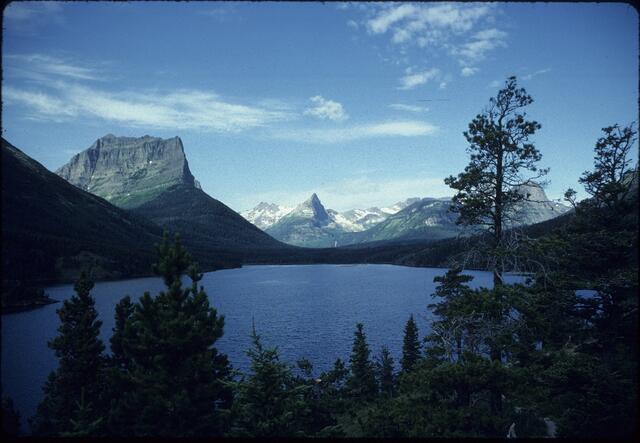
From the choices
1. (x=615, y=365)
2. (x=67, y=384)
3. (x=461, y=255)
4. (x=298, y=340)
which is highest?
(x=461, y=255)

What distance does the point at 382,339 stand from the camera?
76625 mm

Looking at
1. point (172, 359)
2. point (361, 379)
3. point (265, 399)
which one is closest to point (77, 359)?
point (172, 359)

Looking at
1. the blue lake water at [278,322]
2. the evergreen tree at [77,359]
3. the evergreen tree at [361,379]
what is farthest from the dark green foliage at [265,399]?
the evergreen tree at [361,379]

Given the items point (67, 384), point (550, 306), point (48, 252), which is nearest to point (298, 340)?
point (67, 384)

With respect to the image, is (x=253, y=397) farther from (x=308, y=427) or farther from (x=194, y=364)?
(x=308, y=427)

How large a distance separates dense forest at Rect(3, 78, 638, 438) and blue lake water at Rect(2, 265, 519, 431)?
A: 30.4 ft

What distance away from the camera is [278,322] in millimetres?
96562

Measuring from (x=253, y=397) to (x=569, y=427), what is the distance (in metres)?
12.9

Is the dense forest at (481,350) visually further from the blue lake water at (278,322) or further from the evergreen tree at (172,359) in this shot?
the blue lake water at (278,322)

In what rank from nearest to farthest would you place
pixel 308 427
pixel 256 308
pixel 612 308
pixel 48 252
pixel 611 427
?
1. pixel 611 427
2. pixel 612 308
3. pixel 308 427
4. pixel 256 308
5. pixel 48 252

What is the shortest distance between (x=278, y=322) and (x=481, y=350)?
84.3m

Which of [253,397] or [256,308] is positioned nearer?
[253,397]

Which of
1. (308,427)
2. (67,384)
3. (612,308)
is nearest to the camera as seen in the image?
(612,308)

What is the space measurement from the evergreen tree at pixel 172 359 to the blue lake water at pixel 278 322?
14.4 metres
